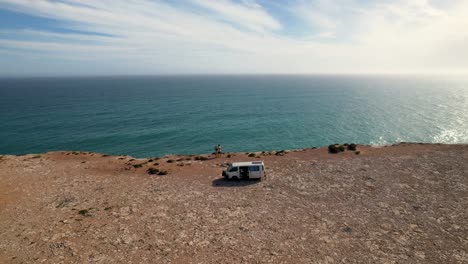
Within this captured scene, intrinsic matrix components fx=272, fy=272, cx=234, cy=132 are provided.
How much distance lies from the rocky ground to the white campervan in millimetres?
964

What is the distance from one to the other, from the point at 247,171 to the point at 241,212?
304 inches

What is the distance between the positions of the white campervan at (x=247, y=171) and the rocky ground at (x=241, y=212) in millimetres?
964

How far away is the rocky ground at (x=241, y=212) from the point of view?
19906mm

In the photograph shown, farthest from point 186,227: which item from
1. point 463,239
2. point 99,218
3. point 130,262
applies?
point 463,239

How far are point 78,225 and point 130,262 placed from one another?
26.0 ft

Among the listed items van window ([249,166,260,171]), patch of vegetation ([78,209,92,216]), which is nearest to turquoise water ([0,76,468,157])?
van window ([249,166,260,171])

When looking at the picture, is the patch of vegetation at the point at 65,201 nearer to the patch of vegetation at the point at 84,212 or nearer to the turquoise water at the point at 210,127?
the patch of vegetation at the point at 84,212

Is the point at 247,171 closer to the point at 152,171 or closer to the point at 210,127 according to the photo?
the point at 152,171

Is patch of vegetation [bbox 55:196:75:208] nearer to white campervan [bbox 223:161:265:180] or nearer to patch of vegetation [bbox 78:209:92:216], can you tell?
patch of vegetation [bbox 78:209:92:216]

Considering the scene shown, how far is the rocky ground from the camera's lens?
65.3ft

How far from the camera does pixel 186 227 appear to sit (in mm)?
23172

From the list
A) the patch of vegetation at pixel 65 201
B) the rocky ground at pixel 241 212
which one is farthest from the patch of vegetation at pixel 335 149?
the patch of vegetation at pixel 65 201

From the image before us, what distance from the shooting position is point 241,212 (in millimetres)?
25422

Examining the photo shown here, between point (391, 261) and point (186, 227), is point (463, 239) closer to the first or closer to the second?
point (391, 261)
